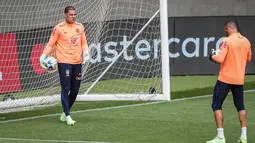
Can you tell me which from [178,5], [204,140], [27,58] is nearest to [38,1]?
[27,58]

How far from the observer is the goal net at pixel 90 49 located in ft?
49.3

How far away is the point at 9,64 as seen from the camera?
15156 millimetres

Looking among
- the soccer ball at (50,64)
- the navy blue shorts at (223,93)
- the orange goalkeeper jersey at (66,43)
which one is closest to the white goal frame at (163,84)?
the orange goalkeeper jersey at (66,43)

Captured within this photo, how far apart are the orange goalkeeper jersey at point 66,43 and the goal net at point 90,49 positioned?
1689 millimetres

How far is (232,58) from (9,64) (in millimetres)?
5895

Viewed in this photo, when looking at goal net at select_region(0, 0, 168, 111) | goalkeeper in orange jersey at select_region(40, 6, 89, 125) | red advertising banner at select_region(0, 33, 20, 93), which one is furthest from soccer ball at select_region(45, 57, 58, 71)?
red advertising banner at select_region(0, 33, 20, 93)

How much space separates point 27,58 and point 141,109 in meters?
2.62

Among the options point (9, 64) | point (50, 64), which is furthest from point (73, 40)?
point (9, 64)

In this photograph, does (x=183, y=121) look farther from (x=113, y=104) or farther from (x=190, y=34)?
(x=190, y=34)

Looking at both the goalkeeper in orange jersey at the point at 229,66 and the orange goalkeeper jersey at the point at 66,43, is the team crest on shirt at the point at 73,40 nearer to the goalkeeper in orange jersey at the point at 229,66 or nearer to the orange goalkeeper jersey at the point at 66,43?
the orange goalkeeper jersey at the point at 66,43

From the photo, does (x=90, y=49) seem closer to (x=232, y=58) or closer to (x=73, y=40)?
(x=73, y=40)

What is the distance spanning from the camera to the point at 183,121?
12914 mm

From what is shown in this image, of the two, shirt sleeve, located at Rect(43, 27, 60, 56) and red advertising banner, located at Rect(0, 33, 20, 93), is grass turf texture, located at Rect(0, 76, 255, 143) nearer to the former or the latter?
red advertising banner, located at Rect(0, 33, 20, 93)

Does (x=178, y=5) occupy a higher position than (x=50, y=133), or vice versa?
(x=178, y=5)
